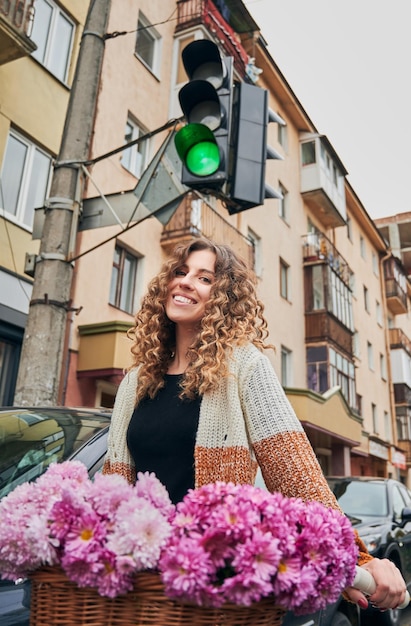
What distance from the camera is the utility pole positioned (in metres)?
4.50

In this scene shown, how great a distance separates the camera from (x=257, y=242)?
19.0m

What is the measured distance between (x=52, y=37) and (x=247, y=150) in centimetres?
892

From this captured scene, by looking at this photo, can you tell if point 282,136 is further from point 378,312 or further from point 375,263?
point 378,312

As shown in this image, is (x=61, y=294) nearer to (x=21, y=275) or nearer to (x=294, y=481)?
(x=294, y=481)

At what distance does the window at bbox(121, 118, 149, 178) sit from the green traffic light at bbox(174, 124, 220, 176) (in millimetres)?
9204

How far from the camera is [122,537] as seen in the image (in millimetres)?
983

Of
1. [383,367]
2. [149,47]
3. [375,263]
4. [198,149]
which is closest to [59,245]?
[198,149]

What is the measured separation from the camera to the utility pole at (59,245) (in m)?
4.50

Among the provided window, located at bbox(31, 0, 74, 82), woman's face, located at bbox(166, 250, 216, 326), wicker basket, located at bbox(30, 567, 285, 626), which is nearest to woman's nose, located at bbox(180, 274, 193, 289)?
woman's face, located at bbox(166, 250, 216, 326)

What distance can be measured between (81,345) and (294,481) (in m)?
9.49

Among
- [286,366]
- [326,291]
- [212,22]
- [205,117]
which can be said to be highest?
[212,22]

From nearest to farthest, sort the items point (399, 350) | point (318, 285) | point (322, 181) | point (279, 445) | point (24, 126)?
point (279, 445) < point (24, 126) < point (318, 285) < point (322, 181) < point (399, 350)

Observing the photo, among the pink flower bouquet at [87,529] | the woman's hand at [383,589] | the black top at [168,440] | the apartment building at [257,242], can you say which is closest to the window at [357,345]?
the apartment building at [257,242]

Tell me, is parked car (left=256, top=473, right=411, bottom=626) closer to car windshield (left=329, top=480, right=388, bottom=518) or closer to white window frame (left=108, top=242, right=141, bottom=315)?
car windshield (left=329, top=480, right=388, bottom=518)
